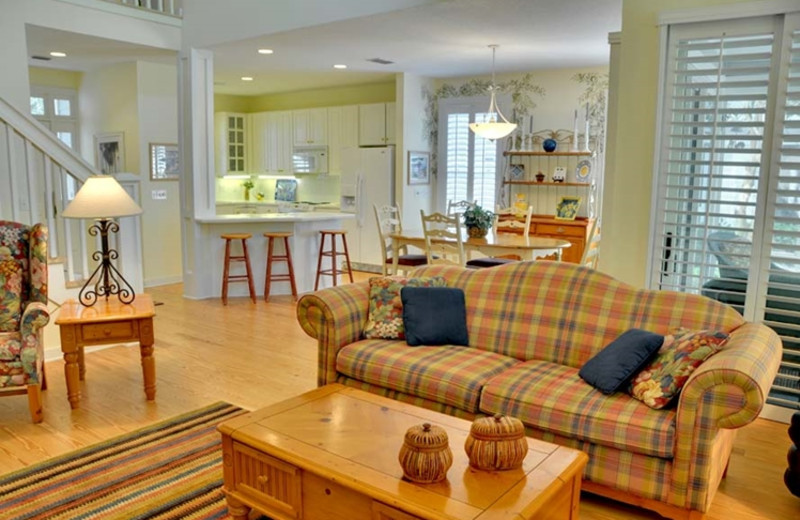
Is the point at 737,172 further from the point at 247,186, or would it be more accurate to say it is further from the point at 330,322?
the point at 247,186

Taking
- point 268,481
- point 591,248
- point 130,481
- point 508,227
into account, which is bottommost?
point 130,481

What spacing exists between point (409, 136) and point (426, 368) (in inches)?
213

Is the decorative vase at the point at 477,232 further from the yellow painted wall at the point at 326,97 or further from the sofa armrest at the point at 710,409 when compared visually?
the yellow painted wall at the point at 326,97

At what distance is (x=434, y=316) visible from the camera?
338cm

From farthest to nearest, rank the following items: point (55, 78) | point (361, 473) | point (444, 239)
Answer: point (55, 78)
point (444, 239)
point (361, 473)

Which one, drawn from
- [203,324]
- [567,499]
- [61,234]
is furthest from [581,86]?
[567,499]

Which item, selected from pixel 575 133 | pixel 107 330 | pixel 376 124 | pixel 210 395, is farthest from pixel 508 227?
pixel 107 330

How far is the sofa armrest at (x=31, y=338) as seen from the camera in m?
3.28

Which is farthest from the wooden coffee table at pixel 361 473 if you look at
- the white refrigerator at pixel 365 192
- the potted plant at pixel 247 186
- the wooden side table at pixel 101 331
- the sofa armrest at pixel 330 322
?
the potted plant at pixel 247 186

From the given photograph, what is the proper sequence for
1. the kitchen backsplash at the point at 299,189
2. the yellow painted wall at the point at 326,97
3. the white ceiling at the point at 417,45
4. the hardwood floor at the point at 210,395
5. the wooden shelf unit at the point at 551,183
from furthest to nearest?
the kitchen backsplash at the point at 299,189 → the yellow painted wall at the point at 326,97 → the wooden shelf unit at the point at 551,183 → the white ceiling at the point at 417,45 → the hardwood floor at the point at 210,395

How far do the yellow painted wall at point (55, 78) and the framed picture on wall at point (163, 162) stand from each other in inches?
65.6

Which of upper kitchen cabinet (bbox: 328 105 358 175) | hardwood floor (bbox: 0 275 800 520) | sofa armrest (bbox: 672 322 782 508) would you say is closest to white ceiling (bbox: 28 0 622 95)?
upper kitchen cabinet (bbox: 328 105 358 175)

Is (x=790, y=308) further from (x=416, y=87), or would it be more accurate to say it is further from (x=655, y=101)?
(x=416, y=87)

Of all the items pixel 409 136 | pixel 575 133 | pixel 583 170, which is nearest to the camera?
pixel 575 133
